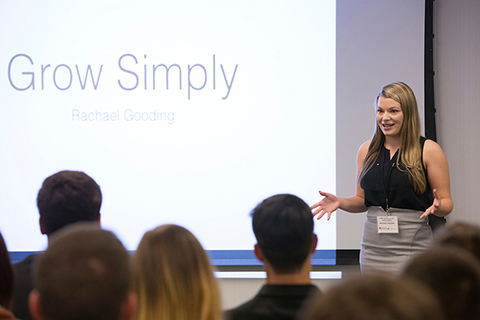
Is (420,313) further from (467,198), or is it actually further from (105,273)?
(467,198)

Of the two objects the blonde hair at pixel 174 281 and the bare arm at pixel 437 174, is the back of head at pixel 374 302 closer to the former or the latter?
the blonde hair at pixel 174 281

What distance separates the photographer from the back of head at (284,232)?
138 cm

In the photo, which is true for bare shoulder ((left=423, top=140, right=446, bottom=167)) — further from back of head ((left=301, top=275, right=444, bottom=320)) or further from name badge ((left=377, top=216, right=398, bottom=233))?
back of head ((left=301, top=275, right=444, bottom=320))

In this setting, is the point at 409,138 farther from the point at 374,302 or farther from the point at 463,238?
the point at 374,302

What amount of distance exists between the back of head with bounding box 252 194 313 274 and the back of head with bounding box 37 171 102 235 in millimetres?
672

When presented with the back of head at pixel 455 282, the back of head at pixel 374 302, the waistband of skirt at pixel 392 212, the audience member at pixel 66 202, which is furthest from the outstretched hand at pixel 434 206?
the back of head at pixel 374 302

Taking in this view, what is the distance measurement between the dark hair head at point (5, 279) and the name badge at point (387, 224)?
171cm

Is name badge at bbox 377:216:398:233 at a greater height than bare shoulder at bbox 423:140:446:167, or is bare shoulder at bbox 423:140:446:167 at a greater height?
bare shoulder at bbox 423:140:446:167

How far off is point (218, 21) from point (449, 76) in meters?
1.81

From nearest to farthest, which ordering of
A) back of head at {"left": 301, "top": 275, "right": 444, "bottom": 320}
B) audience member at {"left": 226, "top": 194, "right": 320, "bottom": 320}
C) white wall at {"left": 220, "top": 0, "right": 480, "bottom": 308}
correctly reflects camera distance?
1. back of head at {"left": 301, "top": 275, "right": 444, "bottom": 320}
2. audience member at {"left": 226, "top": 194, "right": 320, "bottom": 320}
3. white wall at {"left": 220, "top": 0, "right": 480, "bottom": 308}

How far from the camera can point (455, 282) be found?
808mm

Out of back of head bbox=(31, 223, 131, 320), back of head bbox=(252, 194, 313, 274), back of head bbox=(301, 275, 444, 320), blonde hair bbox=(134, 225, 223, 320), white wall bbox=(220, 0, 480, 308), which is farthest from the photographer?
white wall bbox=(220, 0, 480, 308)

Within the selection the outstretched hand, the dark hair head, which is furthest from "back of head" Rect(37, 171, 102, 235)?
the outstretched hand

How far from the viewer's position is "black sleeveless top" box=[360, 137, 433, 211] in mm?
2193
